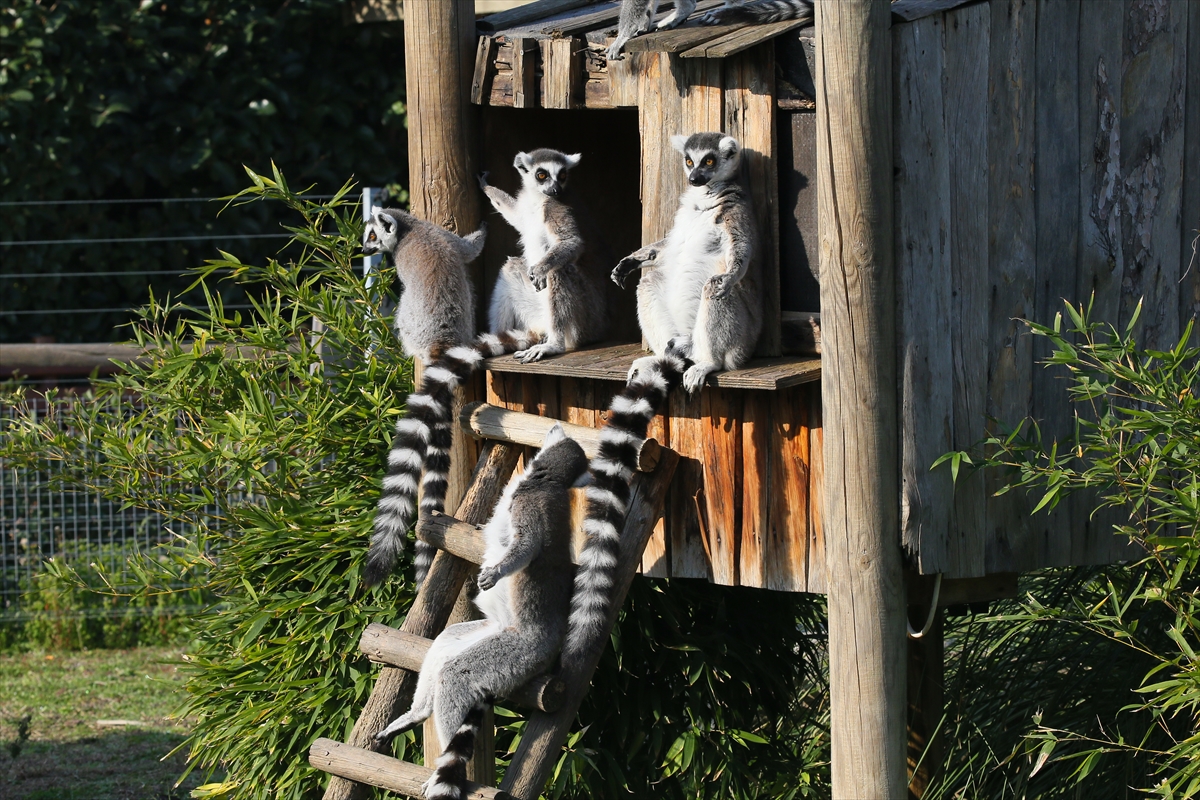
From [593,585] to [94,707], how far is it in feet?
13.0

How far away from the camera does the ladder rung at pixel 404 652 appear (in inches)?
137

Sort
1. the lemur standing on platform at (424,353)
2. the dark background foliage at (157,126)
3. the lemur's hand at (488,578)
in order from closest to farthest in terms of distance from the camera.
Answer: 1. the lemur's hand at (488,578)
2. the lemur standing on platform at (424,353)
3. the dark background foliage at (157,126)

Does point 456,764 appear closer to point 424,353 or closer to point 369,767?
point 369,767

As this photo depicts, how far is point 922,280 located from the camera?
10.2 feet

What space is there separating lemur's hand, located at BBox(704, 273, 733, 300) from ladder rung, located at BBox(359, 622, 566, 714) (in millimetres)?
1119

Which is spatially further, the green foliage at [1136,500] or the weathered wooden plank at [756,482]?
the weathered wooden plank at [756,482]

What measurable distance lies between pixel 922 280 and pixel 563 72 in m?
1.43

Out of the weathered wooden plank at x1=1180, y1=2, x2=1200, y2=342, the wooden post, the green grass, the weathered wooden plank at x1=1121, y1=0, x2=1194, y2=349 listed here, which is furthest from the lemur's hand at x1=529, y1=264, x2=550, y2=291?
the green grass

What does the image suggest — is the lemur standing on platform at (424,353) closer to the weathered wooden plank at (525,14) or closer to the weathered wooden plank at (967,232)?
the weathered wooden plank at (525,14)

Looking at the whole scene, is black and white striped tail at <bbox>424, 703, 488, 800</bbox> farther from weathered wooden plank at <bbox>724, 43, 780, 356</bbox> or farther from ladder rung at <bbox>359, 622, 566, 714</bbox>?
weathered wooden plank at <bbox>724, 43, 780, 356</bbox>

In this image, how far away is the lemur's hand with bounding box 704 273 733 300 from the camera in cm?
348

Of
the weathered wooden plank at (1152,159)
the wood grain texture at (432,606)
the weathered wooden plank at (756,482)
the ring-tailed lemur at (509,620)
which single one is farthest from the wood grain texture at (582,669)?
the weathered wooden plank at (1152,159)

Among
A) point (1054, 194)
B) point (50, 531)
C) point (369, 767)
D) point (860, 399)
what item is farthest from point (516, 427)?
point (50, 531)

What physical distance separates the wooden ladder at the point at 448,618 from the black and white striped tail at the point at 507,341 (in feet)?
0.68
